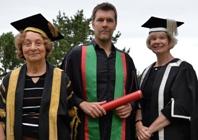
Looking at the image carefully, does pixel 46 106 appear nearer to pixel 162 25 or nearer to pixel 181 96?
pixel 181 96

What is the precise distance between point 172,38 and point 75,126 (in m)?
1.60

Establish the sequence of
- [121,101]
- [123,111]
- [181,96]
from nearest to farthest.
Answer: [121,101] < [181,96] < [123,111]

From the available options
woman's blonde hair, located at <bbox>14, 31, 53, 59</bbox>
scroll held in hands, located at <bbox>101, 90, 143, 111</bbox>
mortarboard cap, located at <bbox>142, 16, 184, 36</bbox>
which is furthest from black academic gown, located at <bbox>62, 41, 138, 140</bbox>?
mortarboard cap, located at <bbox>142, 16, 184, 36</bbox>

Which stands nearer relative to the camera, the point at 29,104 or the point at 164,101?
the point at 29,104

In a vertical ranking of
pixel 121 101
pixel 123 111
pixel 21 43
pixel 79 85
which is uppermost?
pixel 21 43

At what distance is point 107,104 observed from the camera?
4.43 metres

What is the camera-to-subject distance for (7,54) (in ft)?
96.4

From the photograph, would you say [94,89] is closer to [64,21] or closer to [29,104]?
[29,104]

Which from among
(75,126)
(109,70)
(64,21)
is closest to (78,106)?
(75,126)

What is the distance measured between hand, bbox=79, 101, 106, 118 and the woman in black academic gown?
0.61 m

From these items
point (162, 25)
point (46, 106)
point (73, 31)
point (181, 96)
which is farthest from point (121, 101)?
point (73, 31)

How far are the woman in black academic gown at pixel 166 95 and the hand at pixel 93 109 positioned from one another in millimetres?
612

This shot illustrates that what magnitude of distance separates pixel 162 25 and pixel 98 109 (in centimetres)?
137

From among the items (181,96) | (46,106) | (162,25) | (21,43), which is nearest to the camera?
(46,106)
